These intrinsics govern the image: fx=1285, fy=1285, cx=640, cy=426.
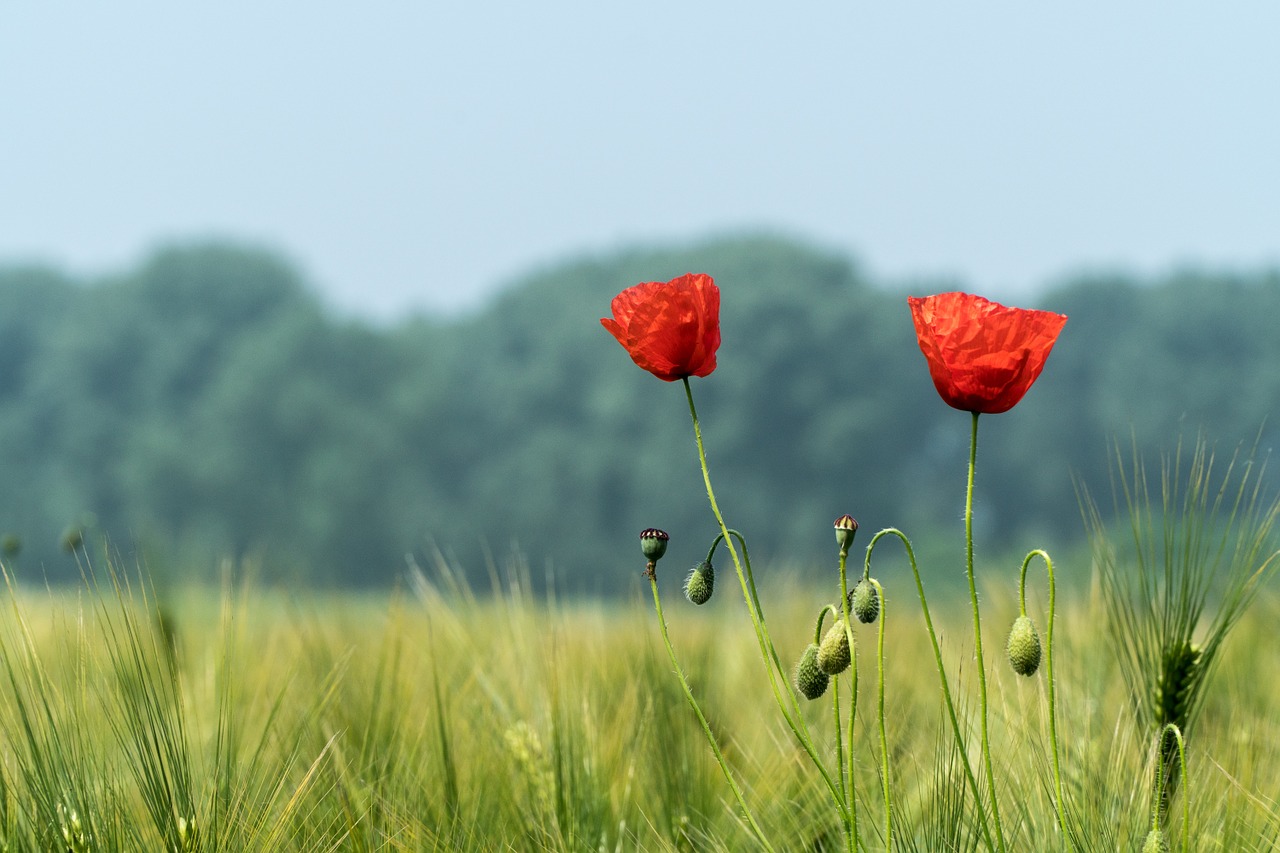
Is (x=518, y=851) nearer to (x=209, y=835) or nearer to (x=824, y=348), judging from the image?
(x=209, y=835)

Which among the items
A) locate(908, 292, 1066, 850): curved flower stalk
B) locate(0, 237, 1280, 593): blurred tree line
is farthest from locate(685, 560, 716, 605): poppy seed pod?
locate(0, 237, 1280, 593): blurred tree line

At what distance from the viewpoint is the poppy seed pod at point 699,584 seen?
4.16 ft

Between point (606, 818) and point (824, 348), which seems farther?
point (824, 348)

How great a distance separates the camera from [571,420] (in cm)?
2038

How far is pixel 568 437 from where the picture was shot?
770 inches

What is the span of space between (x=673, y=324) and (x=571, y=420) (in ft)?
62.7

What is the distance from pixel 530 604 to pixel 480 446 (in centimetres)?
1785

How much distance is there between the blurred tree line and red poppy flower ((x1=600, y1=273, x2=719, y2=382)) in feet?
49.5

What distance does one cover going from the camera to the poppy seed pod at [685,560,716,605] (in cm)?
127

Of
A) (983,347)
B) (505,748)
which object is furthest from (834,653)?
(505,748)

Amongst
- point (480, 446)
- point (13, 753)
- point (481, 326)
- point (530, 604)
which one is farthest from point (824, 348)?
point (13, 753)

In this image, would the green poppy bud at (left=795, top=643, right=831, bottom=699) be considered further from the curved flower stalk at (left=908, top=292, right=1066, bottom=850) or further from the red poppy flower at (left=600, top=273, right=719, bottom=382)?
the red poppy flower at (left=600, top=273, right=719, bottom=382)

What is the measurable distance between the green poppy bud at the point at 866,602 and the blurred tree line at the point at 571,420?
15152 millimetres

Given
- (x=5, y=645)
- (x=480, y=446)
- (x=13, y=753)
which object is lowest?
(x=480, y=446)
